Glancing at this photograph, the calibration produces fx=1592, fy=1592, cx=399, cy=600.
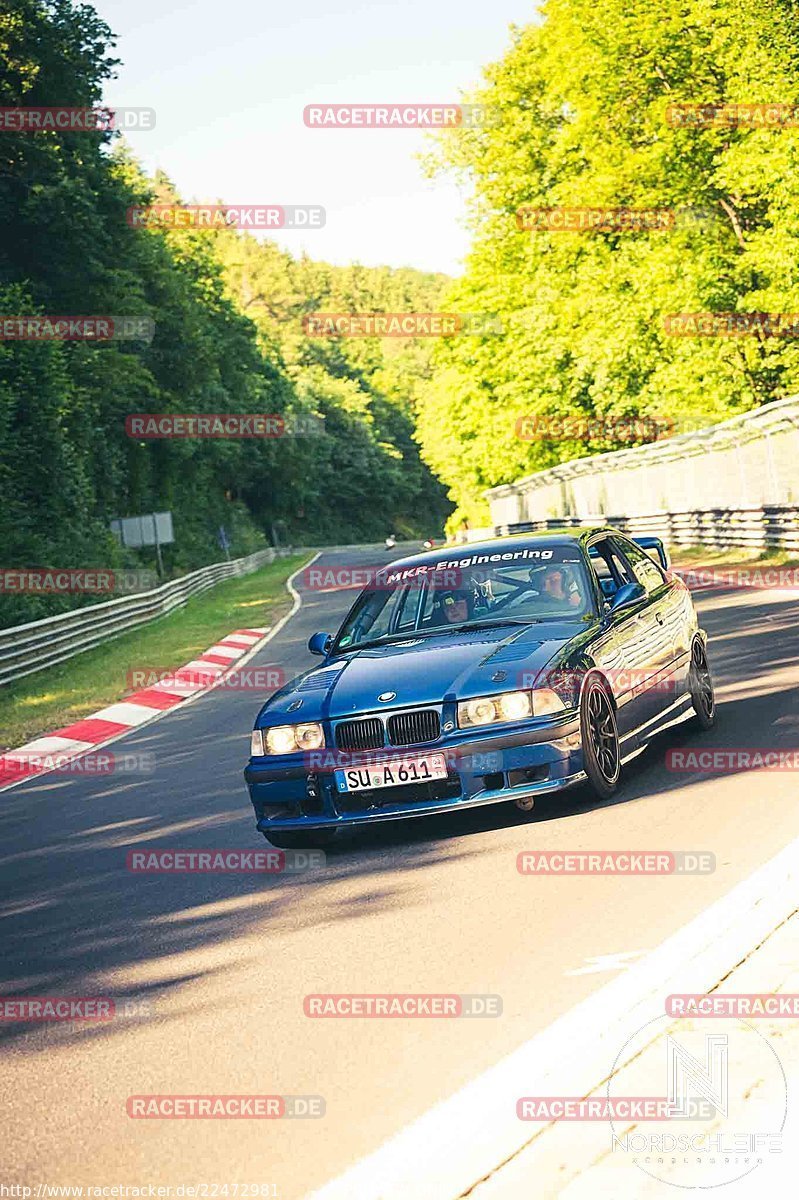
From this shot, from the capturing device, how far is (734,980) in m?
4.60

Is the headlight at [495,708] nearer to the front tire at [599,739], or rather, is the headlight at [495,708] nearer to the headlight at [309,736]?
the front tire at [599,739]

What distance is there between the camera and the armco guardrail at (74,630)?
77.6 ft

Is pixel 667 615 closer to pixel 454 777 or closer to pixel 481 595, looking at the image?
pixel 481 595

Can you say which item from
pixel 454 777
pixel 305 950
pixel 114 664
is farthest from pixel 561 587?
pixel 114 664

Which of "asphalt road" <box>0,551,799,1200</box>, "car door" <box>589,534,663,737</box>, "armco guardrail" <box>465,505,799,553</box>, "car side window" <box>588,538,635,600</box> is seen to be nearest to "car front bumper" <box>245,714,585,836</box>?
"asphalt road" <box>0,551,799,1200</box>

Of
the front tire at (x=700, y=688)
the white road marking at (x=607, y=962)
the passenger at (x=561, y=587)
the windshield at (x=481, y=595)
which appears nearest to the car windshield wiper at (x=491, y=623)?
the windshield at (x=481, y=595)

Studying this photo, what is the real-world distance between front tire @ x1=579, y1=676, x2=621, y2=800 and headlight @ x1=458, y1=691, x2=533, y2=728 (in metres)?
0.34

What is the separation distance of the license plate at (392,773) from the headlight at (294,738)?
0.22 meters

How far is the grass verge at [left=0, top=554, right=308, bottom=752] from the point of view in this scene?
19.3 metres

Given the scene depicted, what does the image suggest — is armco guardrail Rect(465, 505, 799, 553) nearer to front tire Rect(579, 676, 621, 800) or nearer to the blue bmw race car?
the blue bmw race car

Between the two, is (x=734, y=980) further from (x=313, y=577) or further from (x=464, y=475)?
(x=464, y=475)

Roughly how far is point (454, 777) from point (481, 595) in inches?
68.8

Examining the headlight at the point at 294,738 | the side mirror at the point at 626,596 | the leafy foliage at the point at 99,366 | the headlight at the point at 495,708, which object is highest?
the leafy foliage at the point at 99,366

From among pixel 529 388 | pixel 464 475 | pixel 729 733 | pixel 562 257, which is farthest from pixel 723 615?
pixel 464 475
